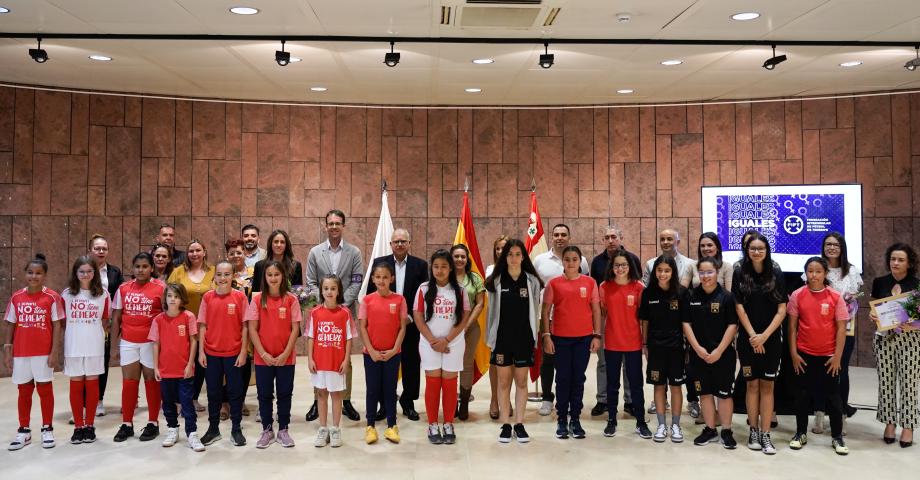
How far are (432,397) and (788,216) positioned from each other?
5.27 metres

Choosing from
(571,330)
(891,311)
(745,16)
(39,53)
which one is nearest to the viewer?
(891,311)

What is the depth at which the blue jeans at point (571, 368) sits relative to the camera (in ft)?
17.4

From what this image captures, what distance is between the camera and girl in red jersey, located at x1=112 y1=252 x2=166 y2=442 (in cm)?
515

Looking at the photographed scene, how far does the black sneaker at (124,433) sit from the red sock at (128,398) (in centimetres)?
4

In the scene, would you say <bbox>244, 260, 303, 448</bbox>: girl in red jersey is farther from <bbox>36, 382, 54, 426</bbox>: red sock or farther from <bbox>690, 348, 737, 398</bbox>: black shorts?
<bbox>690, 348, 737, 398</bbox>: black shorts

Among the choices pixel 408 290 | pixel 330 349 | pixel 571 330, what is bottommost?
pixel 330 349

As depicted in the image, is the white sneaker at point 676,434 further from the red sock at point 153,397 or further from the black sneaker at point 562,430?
the red sock at point 153,397

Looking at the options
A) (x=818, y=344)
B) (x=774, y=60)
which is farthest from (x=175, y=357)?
(x=774, y=60)

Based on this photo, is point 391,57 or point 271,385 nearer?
point 271,385

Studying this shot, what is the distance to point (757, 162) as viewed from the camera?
340 inches

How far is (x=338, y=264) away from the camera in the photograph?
5.96m

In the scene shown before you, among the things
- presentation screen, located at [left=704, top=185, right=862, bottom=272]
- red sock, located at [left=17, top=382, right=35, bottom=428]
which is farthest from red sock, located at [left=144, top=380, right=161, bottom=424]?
presentation screen, located at [left=704, top=185, right=862, bottom=272]

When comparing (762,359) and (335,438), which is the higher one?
(762,359)

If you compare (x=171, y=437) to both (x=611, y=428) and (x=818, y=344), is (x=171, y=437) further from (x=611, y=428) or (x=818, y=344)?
(x=818, y=344)
